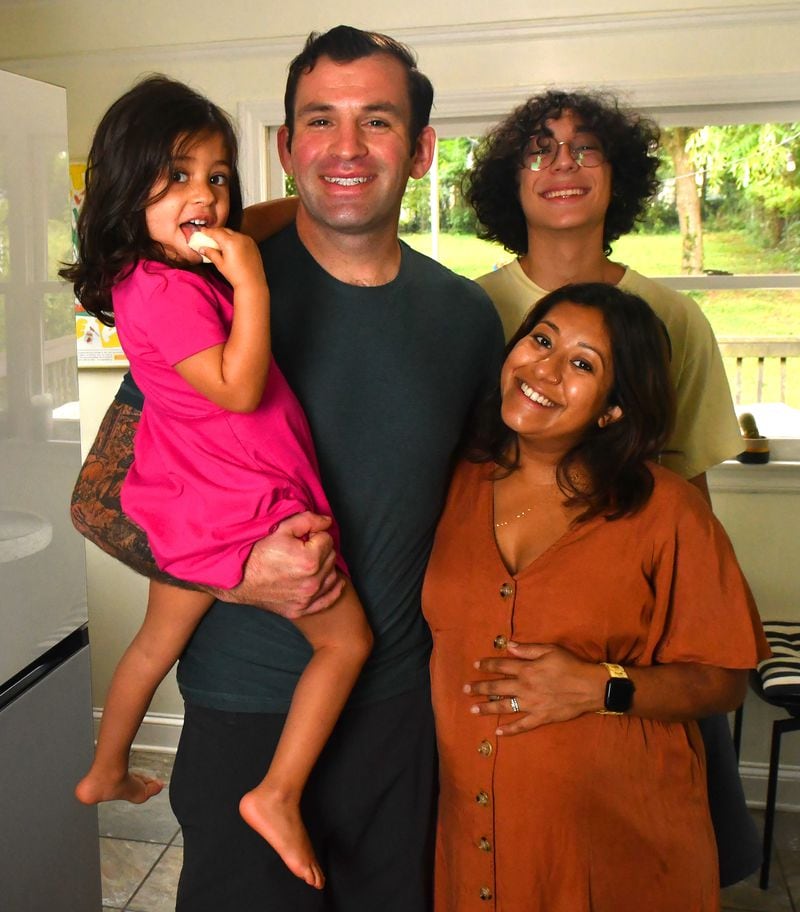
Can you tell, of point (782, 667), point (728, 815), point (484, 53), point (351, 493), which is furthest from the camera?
point (484, 53)

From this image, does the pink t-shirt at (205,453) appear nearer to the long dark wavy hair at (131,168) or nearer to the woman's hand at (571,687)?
the long dark wavy hair at (131,168)

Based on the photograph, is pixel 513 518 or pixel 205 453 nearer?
pixel 205 453

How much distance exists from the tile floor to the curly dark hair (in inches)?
79.6

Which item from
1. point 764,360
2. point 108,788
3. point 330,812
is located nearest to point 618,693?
point 330,812

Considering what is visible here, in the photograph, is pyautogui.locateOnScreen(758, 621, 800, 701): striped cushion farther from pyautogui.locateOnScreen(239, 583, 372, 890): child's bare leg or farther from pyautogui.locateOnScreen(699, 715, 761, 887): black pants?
pyautogui.locateOnScreen(239, 583, 372, 890): child's bare leg

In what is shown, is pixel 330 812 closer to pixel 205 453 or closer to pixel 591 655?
pixel 591 655

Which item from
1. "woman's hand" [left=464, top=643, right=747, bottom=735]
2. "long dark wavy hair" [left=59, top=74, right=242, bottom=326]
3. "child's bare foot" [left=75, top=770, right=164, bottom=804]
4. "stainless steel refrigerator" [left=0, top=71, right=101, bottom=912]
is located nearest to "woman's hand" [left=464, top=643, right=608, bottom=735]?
"woman's hand" [left=464, top=643, right=747, bottom=735]

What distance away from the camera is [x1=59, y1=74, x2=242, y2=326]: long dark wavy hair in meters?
1.40

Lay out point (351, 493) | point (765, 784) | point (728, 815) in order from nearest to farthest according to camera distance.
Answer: point (351, 493), point (728, 815), point (765, 784)

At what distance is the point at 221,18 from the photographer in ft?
10.7

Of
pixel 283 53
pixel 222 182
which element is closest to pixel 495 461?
pixel 222 182

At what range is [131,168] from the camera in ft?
4.58

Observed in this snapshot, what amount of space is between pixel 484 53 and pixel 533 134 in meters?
1.17

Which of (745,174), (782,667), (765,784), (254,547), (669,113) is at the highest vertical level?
(669,113)
